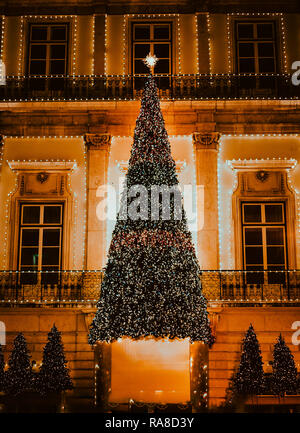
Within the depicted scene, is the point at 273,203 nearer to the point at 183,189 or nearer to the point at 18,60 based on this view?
the point at 183,189

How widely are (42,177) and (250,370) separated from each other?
20.4 feet

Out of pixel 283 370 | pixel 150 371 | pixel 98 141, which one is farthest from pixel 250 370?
pixel 98 141

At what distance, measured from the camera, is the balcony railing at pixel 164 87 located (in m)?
14.3

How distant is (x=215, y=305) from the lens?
13.0 metres

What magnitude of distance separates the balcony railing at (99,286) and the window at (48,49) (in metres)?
4.97

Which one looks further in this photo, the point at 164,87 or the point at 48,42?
the point at 48,42

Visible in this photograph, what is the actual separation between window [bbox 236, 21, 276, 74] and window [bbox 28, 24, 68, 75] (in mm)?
4207

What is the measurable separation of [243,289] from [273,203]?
2.23 m

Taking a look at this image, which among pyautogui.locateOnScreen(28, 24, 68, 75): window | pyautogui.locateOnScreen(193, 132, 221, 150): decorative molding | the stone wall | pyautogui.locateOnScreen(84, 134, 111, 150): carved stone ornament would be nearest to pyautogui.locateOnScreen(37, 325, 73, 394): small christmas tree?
the stone wall

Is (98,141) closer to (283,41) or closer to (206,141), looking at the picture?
(206,141)

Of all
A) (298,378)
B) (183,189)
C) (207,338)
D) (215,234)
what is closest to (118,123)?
(183,189)

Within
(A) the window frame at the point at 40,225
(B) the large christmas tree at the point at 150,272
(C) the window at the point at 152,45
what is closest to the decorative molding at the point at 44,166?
(A) the window frame at the point at 40,225

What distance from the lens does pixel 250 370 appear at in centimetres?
1223

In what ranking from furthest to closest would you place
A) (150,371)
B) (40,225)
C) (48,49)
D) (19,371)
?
(48,49) → (40,225) → (150,371) → (19,371)
